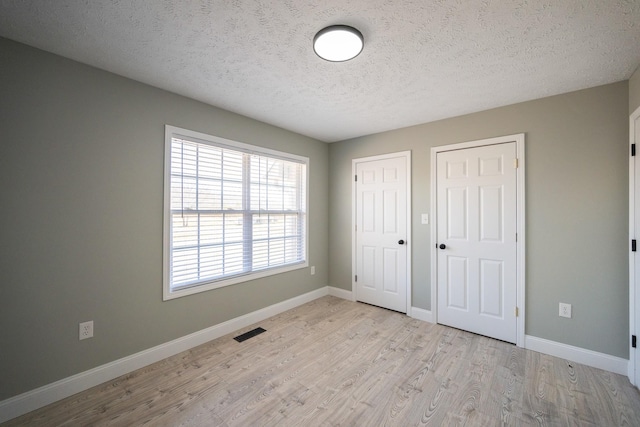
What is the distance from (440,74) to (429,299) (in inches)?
99.8

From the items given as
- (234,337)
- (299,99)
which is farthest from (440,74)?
(234,337)

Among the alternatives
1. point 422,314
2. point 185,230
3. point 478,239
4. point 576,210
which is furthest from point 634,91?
point 185,230

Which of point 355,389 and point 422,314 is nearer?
point 355,389

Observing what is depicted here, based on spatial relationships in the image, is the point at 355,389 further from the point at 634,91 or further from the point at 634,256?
the point at 634,91

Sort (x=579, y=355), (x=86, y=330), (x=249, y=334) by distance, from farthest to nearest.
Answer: (x=249, y=334)
(x=579, y=355)
(x=86, y=330)

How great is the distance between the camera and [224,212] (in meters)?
2.89

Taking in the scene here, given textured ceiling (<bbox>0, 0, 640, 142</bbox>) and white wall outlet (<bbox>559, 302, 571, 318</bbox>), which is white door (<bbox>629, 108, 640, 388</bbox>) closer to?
white wall outlet (<bbox>559, 302, 571, 318</bbox>)

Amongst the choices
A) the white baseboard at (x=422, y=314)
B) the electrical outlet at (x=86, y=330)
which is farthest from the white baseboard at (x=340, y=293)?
the electrical outlet at (x=86, y=330)

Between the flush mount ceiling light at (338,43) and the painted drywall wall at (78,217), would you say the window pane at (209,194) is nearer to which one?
the painted drywall wall at (78,217)

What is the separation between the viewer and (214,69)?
6.80 feet

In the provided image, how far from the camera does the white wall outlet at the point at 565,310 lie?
2.41 meters

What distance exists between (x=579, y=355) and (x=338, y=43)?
337 cm

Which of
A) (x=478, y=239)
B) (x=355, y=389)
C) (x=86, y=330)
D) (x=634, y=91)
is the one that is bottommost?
(x=355, y=389)

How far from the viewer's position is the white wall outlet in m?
2.41
